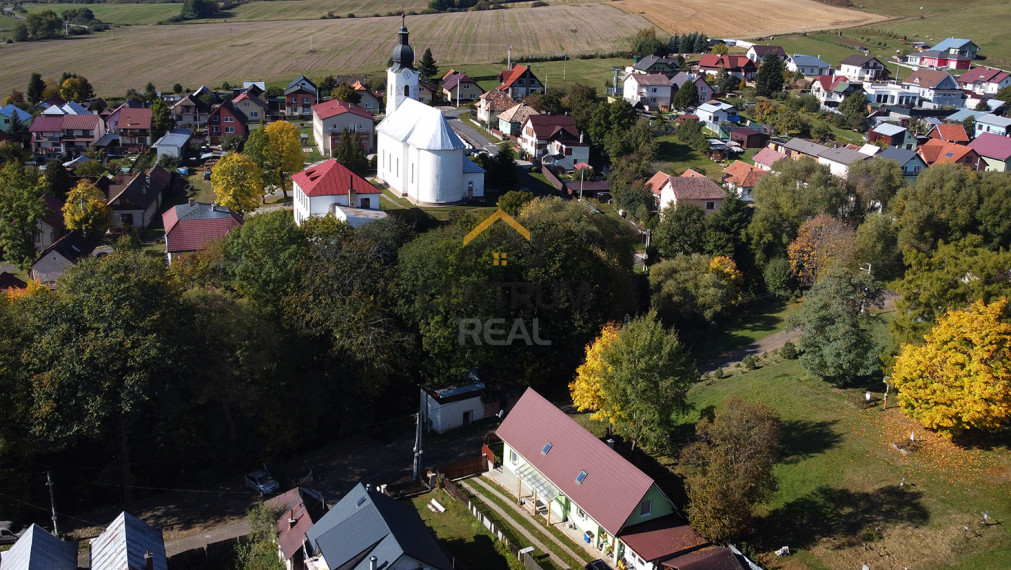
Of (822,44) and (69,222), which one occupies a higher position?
(822,44)

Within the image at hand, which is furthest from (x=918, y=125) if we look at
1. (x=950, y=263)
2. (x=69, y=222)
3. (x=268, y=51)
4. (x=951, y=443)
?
(x=268, y=51)

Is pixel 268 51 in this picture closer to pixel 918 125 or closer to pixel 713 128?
pixel 713 128

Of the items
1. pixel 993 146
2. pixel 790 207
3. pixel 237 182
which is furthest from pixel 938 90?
pixel 237 182

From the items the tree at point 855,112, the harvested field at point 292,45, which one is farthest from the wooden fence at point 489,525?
the harvested field at point 292,45

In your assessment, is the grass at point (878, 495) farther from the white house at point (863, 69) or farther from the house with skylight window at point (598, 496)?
the white house at point (863, 69)

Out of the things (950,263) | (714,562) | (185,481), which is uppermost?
(950,263)

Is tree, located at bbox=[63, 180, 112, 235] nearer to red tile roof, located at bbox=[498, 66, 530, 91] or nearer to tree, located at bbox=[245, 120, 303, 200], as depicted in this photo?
tree, located at bbox=[245, 120, 303, 200]

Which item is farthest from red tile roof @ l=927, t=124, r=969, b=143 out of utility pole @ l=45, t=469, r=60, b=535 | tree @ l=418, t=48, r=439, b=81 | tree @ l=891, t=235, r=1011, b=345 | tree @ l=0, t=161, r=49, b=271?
tree @ l=0, t=161, r=49, b=271
